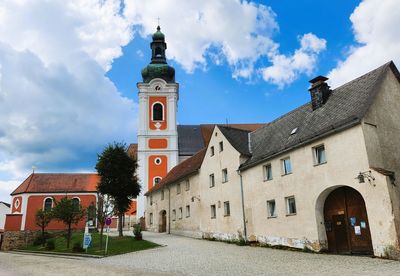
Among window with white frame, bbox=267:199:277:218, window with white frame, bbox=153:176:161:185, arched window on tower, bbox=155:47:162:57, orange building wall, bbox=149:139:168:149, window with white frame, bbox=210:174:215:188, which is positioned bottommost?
window with white frame, bbox=267:199:277:218

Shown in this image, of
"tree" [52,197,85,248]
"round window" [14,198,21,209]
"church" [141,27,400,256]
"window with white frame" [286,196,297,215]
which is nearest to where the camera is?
"church" [141,27,400,256]

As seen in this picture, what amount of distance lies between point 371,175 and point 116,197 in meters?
23.4

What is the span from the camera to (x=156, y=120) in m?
56.3

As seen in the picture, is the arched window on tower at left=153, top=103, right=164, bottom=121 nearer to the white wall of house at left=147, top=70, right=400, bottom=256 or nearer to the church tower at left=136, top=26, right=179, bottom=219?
the church tower at left=136, top=26, right=179, bottom=219

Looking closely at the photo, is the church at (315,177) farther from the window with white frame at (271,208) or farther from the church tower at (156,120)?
the church tower at (156,120)

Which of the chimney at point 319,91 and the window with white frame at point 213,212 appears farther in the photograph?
the window with white frame at point 213,212

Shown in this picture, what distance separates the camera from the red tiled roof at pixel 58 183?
52728 mm

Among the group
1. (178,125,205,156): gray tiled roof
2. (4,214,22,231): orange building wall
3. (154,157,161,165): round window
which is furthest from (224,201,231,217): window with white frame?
(178,125,205,156): gray tiled roof

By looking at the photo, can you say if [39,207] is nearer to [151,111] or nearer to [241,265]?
[151,111]

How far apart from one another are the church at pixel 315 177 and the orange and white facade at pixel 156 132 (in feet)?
67.0

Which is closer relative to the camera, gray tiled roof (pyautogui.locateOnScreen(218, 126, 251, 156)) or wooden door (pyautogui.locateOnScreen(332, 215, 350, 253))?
wooden door (pyautogui.locateOnScreen(332, 215, 350, 253))

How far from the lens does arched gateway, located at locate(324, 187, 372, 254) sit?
16.9m

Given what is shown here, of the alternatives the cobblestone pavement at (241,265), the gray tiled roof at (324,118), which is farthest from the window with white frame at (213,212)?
the cobblestone pavement at (241,265)

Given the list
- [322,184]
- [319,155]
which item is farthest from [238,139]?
[322,184]
